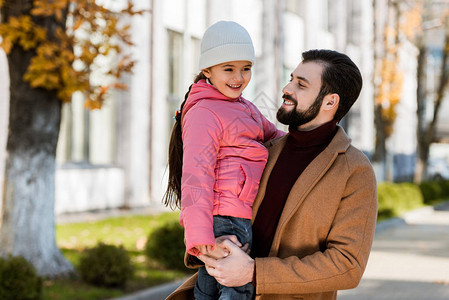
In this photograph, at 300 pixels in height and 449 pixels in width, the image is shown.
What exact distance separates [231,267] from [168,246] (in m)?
7.26

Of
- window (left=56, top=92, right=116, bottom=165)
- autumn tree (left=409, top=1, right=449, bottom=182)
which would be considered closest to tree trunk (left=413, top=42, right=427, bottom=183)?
autumn tree (left=409, top=1, right=449, bottom=182)

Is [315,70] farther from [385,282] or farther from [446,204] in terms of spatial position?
[446,204]

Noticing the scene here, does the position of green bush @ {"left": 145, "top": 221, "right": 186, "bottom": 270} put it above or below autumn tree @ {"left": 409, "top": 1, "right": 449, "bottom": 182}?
below

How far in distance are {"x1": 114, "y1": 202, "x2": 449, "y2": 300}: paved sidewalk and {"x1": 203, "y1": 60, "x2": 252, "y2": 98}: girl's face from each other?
17.5 feet

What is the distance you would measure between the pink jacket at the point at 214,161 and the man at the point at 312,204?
96 mm

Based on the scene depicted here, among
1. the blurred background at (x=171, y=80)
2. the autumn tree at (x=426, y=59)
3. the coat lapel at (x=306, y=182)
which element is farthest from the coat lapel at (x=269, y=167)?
the autumn tree at (x=426, y=59)

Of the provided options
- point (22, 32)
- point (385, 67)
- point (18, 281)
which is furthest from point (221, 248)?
point (385, 67)

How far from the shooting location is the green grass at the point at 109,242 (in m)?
8.00

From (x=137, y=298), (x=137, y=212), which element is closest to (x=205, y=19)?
(x=137, y=212)

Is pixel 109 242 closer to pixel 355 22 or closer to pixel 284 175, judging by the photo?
pixel 284 175

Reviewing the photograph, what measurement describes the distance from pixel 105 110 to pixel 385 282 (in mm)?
10287

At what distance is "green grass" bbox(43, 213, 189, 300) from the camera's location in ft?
26.2

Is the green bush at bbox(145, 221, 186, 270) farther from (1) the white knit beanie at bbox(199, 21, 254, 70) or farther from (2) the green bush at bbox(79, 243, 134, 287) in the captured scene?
(1) the white knit beanie at bbox(199, 21, 254, 70)

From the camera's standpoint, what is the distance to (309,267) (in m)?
2.74
